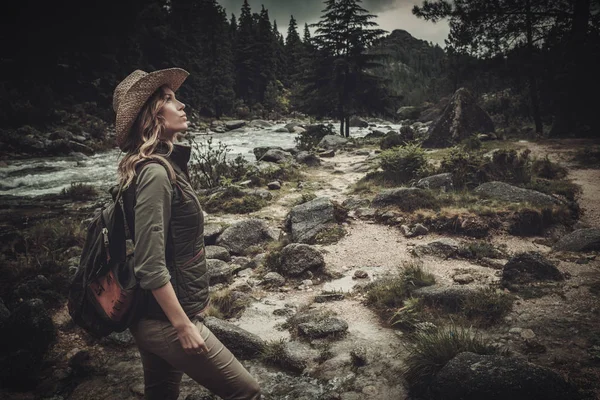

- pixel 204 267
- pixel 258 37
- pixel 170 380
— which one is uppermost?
pixel 258 37

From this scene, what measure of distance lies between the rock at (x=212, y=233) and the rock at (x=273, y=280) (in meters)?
2.04

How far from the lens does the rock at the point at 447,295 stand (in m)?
4.16

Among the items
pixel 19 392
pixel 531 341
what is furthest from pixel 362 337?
pixel 19 392

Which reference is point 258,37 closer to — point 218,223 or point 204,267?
point 218,223

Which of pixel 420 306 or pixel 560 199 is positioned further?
pixel 560 199

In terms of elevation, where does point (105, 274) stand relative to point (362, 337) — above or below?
above

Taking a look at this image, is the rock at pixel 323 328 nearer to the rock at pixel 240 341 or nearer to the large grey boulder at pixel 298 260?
the rock at pixel 240 341

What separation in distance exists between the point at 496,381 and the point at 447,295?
Result: 1.83 m

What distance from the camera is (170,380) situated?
2.13m

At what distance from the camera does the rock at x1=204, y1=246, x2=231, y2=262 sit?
639 centimetres

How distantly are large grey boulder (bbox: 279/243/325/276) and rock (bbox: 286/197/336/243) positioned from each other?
3.31 ft

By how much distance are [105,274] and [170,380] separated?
2.62 feet

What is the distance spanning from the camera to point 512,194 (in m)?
7.55

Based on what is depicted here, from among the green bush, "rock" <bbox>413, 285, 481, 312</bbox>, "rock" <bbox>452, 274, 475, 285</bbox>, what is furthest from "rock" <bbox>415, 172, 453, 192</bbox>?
"rock" <bbox>413, 285, 481, 312</bbox>
